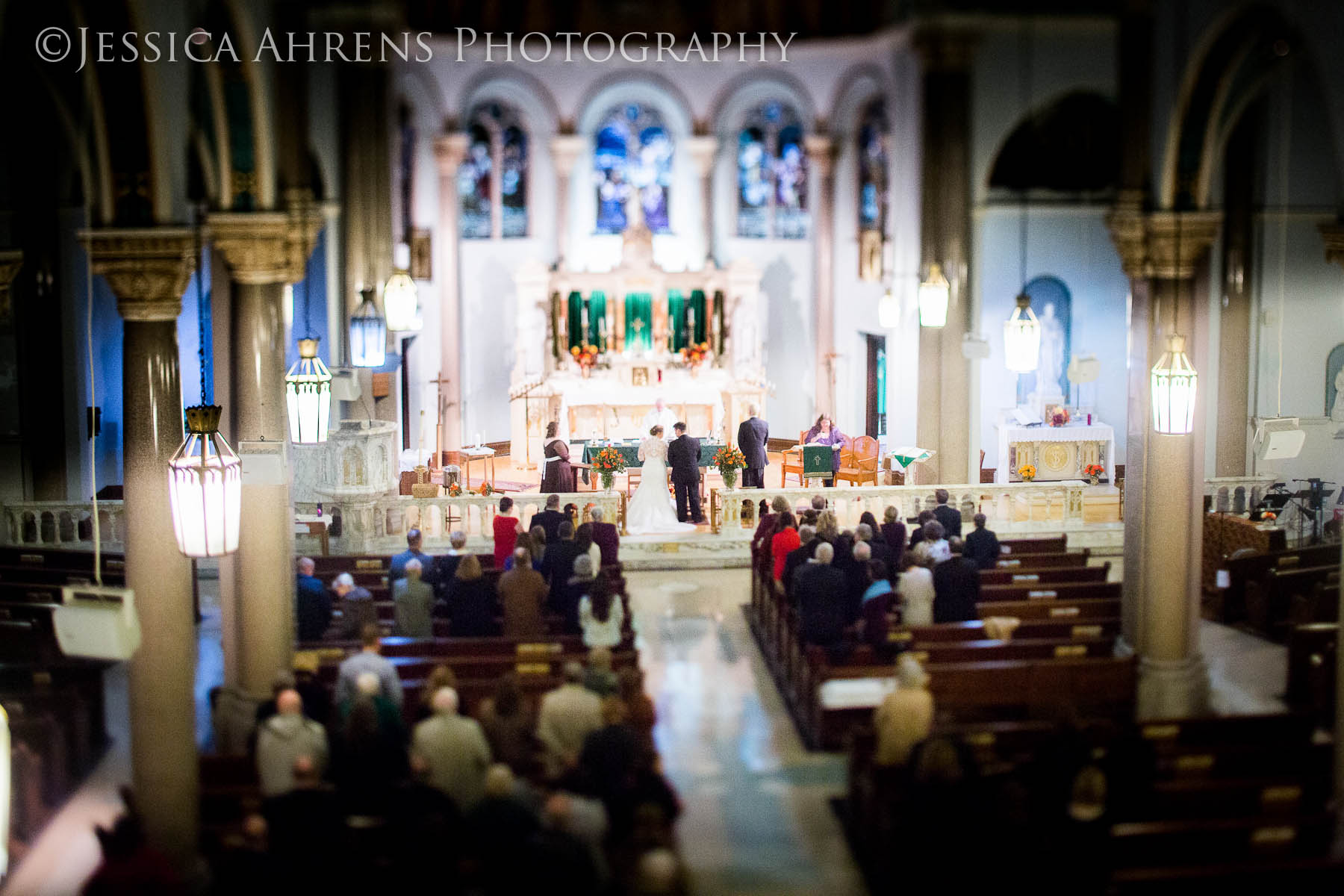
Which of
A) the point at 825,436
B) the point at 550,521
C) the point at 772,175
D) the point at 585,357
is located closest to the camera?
the point at 550,521

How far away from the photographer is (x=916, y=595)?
1302 cm

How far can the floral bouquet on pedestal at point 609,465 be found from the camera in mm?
19875

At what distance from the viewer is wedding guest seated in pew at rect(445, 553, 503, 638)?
1259 centimetres

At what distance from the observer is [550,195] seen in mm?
27109

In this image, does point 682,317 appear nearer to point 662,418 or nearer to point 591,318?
point 591,318

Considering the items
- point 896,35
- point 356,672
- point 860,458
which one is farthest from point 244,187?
point 896,35

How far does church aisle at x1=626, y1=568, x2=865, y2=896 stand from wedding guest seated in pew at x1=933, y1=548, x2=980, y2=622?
1.62m

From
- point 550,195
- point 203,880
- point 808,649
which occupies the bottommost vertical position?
point 203,880

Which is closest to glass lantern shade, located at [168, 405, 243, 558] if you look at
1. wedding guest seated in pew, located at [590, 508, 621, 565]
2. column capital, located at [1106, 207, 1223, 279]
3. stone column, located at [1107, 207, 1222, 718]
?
wedding guest seated in pew, located at [590, 508, 621, 565]

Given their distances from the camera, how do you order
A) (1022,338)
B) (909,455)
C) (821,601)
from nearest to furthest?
(821,601), (1022,338), (909,455)

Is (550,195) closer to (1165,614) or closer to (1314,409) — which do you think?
(1314,409)

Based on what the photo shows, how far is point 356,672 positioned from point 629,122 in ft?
61.1

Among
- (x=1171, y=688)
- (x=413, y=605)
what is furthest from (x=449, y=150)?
(x=1171, y=688)

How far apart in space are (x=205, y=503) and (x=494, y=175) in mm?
18511
